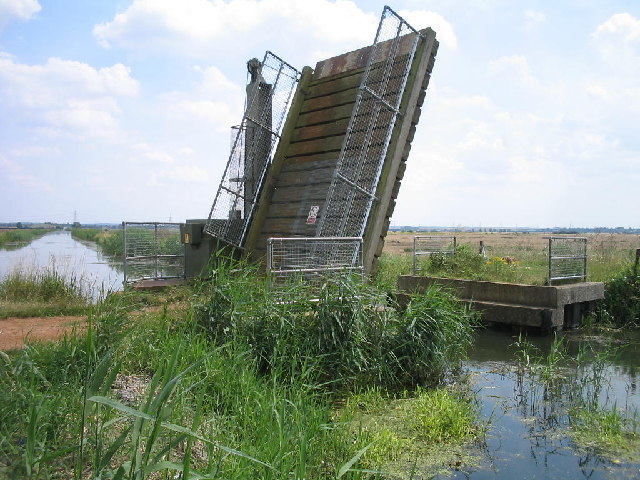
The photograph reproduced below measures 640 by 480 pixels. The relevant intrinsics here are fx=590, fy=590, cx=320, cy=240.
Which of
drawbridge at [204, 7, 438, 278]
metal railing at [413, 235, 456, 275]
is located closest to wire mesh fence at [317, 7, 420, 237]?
drawbridge at [204, 7, 438, 278]

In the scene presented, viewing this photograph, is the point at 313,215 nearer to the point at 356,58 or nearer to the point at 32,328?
the point at 356,58

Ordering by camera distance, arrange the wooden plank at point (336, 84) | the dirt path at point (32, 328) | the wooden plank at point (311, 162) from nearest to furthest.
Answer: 1. the dirt path at point (32, 328)
2. the wooden plank at point (311, 162)
3. the wooden plank at point (336, 84)

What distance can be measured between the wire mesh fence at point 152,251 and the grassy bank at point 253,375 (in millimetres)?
3944

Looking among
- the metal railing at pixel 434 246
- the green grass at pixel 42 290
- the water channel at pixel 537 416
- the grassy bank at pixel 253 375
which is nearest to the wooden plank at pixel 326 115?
the metal railing at pixel 434 246

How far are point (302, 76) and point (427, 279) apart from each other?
17.4ft

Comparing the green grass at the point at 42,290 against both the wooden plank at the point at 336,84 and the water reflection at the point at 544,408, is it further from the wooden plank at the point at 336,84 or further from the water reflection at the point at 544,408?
the water reflection at the point at 544,408

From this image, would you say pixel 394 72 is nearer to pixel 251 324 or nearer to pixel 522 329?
pixel 522 329

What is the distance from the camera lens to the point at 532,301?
10703 millimetres

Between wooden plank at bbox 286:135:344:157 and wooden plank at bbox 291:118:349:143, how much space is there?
0.11 meters

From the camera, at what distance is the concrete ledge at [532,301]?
10.4m

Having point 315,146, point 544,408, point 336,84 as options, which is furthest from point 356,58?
point 544,408

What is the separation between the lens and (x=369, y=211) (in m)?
10.5

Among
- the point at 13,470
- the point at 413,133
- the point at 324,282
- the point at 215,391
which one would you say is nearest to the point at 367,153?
the point at 413,133

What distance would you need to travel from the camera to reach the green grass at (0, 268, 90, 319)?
10.4m
